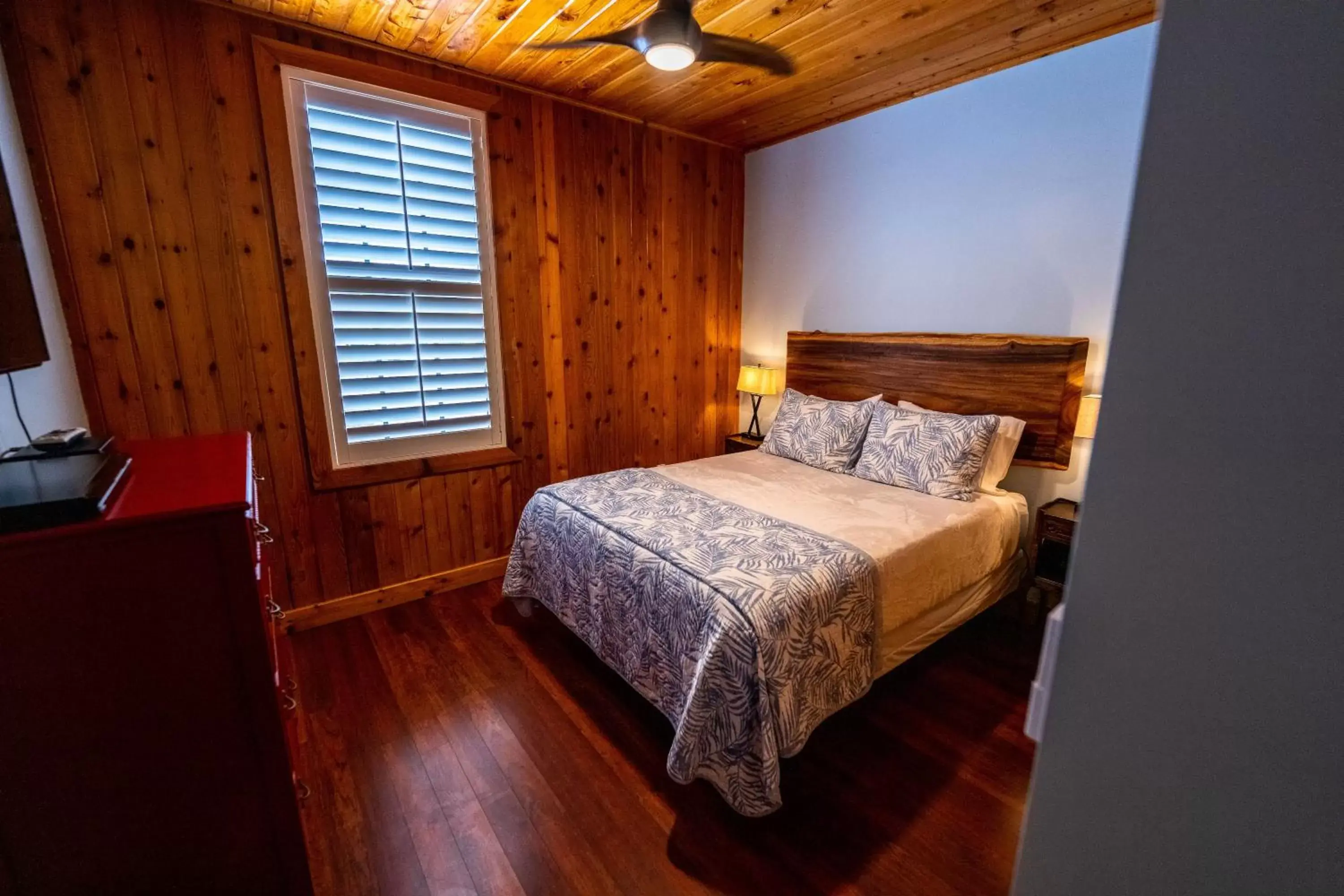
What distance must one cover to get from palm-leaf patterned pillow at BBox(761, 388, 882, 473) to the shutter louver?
175cm

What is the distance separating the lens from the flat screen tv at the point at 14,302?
1143mm

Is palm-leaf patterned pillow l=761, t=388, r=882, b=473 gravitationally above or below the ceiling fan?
below

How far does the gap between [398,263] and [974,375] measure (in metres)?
2.88

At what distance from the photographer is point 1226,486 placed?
16.5 inches

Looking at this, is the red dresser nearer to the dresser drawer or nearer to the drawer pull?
the drawer pull

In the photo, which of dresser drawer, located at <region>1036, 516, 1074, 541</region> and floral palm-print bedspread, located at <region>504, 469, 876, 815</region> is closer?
floral palm-print bedspread, located at <region>504, 469, 876, 815</region>

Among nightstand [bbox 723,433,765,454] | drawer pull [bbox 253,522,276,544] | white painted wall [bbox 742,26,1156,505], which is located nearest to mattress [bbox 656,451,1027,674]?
white painted wall [bbox 742,26,1156,505]

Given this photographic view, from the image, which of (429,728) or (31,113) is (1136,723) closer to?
(429,728)

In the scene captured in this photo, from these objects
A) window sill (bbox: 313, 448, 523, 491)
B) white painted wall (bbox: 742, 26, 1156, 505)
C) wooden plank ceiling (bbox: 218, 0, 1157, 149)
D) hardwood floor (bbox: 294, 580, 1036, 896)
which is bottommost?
hardwood floor (bbox: 294, 580, 1036, 896)

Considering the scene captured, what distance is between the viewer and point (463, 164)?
2.61 meters

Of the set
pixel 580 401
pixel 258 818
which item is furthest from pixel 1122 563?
pixel 580 401

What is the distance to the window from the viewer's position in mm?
2301

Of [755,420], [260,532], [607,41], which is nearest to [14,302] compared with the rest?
[260,532]

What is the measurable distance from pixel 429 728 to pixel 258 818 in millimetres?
788
